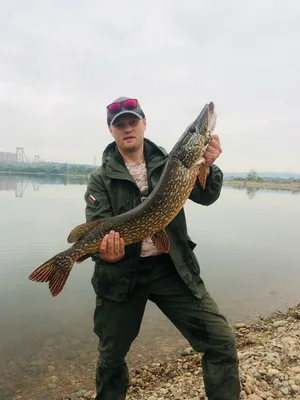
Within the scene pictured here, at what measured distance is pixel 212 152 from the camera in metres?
3.16

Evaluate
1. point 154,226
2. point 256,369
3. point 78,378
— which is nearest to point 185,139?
point 154,226

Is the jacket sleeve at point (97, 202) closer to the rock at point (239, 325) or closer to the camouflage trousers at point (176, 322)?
the camouflage trousers at point (176, 322)

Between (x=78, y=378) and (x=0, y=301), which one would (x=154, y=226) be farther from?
(x=0, y=301)

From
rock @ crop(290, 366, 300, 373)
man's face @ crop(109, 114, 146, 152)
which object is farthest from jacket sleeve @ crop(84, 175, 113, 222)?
rock @ crop(290, 366, 300, 373)

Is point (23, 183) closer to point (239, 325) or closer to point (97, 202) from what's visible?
point (239, 325)

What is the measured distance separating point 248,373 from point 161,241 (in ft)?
8.50

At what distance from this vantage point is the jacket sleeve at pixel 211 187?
3.19 m

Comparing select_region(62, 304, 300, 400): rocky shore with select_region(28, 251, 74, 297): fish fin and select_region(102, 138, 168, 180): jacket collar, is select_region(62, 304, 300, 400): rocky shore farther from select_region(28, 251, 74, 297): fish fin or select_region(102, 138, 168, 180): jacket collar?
select_region(102, 138, 168, 180): jacket collar

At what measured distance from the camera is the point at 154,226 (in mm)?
3082

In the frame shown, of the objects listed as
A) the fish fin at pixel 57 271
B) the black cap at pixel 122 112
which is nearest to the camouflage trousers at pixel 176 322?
the fish fin at pixel 57 271

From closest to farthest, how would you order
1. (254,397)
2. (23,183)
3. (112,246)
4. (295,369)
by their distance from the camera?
(112,246) < (254,397) < (295,369) < (23,183)

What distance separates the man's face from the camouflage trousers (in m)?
1.14

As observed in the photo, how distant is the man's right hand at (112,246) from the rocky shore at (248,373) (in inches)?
85.8

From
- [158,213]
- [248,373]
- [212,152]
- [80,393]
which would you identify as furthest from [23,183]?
[212,152]
